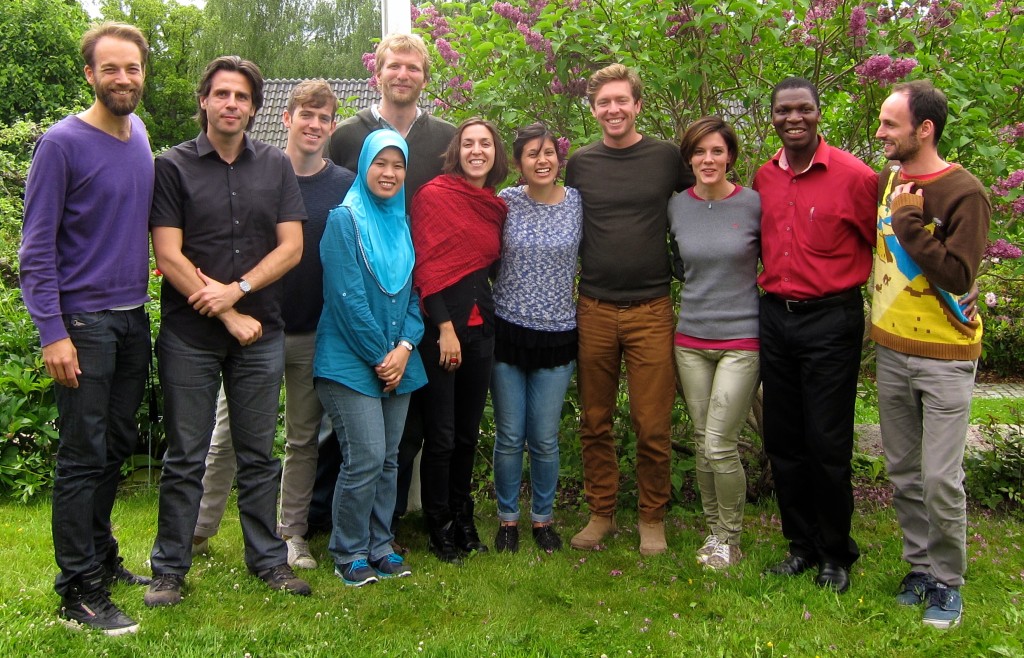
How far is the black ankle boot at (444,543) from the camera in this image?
4.19 m

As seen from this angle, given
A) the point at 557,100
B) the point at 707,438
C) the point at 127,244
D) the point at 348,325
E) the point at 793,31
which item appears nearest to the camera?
the point at 127,244

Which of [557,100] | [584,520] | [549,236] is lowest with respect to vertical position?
[584,520]

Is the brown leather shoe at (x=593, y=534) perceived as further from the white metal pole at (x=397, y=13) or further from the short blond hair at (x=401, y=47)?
the white metal pole at (x=397, y=13)

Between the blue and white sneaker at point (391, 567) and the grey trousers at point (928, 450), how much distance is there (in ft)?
7.26

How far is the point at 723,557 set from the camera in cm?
409

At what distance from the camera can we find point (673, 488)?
502 centimetres

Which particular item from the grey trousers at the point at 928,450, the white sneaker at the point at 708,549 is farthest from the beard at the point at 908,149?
the white sneaker at the point at 708,549

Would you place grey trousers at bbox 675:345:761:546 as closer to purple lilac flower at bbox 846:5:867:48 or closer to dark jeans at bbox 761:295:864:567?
dark jeans at bbox 761:295:864:567

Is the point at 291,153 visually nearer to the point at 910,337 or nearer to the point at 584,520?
the point at 584,520

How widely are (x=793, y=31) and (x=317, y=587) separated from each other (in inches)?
141

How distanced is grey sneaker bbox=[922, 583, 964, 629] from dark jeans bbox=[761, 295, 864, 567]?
0.41 meters

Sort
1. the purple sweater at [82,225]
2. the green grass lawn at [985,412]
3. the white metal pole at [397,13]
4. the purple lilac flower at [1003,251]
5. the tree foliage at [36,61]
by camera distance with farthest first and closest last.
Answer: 1. the tree foliage at [36,61]
2. the white metal pole at [397,13]
3. the green grass lawn at [985,412]
4. the purple lilac flower at [1003,251]
5. the purple sweater at [82,225]

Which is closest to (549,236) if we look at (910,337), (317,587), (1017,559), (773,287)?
(773,287)

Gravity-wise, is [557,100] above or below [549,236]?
above
